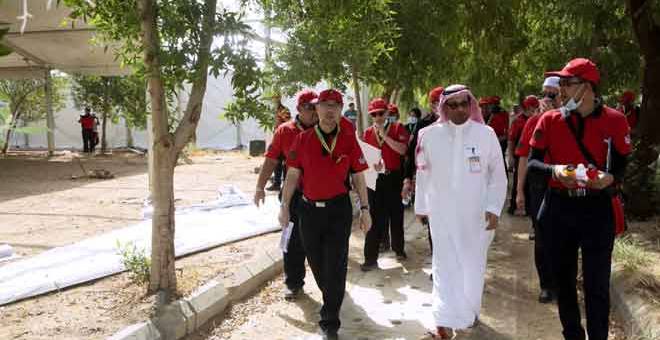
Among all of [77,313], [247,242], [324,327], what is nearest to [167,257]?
[77,313]

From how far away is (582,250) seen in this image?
3926mm

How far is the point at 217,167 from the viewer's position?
61.7 ft

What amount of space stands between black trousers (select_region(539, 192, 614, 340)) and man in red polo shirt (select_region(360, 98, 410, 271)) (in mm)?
3033

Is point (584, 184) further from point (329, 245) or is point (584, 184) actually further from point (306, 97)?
point (306, 97)

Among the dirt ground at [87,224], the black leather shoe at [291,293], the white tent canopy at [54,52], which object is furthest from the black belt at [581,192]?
the white tent canopy at [54,52]

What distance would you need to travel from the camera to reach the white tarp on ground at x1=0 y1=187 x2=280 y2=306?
5.70m

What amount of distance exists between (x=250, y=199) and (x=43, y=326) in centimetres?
670

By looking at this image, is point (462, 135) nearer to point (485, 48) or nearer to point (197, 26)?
point (197, 26)

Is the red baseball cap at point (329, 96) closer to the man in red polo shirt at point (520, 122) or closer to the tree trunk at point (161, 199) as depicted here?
the tree trunk at point (161, 199)

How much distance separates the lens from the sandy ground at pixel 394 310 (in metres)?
4.98

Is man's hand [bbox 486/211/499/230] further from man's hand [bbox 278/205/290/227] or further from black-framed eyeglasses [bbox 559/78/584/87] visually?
man's hand [bbox 278/205/290/227]

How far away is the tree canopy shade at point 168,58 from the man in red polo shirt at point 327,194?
0.66 m

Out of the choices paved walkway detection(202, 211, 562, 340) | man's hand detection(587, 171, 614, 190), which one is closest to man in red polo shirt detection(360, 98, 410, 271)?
paved walkway detection(202, 211, 562, 340)

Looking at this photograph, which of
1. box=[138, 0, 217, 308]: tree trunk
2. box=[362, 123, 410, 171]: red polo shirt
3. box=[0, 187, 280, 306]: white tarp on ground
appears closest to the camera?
box=[138, 0, 217, 308]: tree trunk
